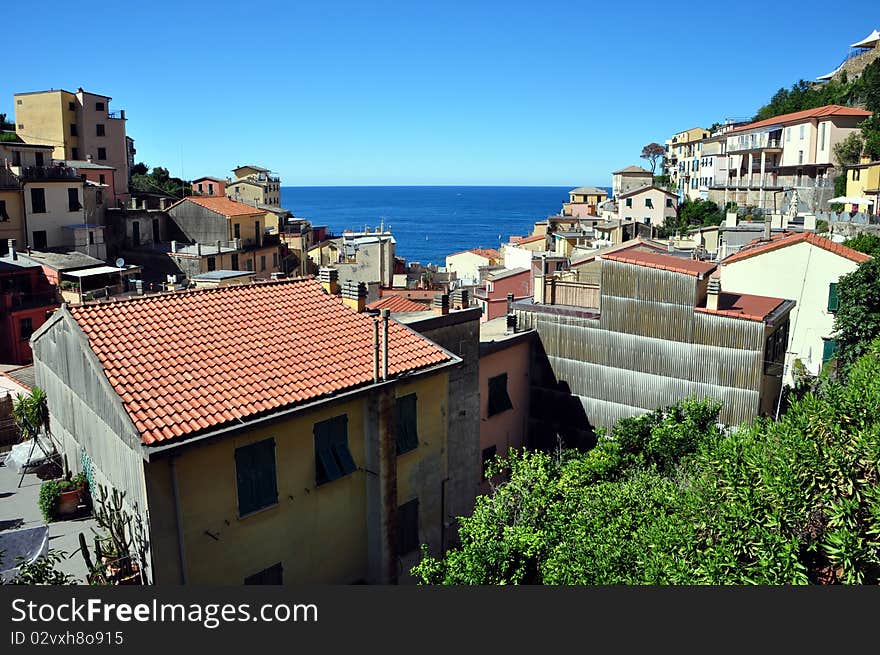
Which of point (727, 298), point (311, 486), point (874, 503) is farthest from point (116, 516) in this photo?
point (727, 298)

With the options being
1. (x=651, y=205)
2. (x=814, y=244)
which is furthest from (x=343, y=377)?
(x=651, y=205)

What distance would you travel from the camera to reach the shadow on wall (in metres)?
23.1

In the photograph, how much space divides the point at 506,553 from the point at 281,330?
671 centimetres

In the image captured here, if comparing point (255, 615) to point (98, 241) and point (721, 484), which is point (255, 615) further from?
point (98, 241)

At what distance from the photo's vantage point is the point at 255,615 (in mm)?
6934

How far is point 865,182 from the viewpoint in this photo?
52094mm

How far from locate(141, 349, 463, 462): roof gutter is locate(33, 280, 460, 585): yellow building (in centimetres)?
3

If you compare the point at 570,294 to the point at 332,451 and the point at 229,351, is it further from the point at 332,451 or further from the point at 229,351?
the point at 229,351

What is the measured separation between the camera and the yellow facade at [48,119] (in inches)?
2446

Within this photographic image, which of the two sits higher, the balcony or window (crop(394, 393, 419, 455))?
the balcony

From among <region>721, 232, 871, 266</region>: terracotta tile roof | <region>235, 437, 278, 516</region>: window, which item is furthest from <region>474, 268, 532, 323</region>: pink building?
<region>235, 437, 278, 516</region>: window

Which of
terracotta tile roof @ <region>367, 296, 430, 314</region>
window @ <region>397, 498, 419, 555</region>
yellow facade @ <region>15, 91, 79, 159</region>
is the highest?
yellow facade @ <region>15, 91, 79, 159</region>

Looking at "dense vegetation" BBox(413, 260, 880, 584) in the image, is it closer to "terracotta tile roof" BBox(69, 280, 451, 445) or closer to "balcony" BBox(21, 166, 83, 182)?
"terracotta tile roof" BBox(69, 280, 451, 445)

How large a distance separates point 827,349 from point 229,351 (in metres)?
22.2
